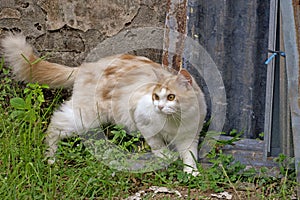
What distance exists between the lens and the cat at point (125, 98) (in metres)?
3.79

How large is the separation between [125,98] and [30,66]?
85 centimetres

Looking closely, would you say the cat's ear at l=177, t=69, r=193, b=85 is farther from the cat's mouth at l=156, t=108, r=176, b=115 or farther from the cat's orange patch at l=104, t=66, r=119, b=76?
the cat's orange patch at l=104, t=66, r=119, b=76

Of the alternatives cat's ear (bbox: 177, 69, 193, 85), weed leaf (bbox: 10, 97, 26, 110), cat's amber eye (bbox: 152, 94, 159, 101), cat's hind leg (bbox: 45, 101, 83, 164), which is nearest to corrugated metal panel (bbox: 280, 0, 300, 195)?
cat's ear (bbox: 177, 69, 193, 85)

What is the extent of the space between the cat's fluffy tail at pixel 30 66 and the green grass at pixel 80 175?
0.96 feet

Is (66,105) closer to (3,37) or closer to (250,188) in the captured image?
(3,37)

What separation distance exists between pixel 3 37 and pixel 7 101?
563mm

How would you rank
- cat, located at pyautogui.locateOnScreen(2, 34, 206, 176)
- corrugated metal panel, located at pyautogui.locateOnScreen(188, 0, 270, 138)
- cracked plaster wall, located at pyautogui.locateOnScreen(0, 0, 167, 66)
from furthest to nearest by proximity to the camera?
cracked plaster wall, located at pyautogui.locateOnScreen(0, 0, 167, 66) → corrugated metal panel, located at pyautogui.locateOnScreen(188, 0, 270, 138) → cat, located at pyautogui.locateOnScreen(2, 34, 206, 176)

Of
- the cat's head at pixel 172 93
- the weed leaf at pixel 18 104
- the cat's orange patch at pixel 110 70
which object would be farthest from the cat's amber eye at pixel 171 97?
the weed leaf at pixel 18 104

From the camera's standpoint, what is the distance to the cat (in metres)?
3.79

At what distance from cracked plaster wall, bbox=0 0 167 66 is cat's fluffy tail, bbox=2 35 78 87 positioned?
23 cm

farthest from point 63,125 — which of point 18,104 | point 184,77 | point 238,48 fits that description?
point 238,48

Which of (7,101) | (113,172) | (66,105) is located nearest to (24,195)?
(113,172)

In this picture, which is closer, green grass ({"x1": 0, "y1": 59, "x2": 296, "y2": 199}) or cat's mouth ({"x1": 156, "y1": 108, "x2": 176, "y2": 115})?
green grass ({"x1": 0, "y1": 59, "x2": 296, "y2": 199})

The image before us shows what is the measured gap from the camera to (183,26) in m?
4.24
